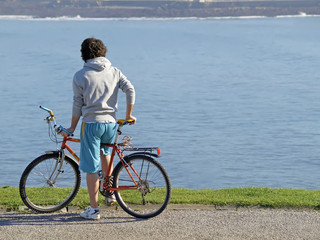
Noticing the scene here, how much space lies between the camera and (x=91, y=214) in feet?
18.4

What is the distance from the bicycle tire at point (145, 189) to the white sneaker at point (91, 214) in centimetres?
24

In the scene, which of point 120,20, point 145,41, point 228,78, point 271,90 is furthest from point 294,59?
point 120,20

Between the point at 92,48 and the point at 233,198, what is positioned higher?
the point at 92,48

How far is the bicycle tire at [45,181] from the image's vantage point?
19.0ft

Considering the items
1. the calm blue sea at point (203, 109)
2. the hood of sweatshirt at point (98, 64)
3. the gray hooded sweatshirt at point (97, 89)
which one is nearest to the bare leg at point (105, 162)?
the gray hooded sweatshirt at point (97, 89)

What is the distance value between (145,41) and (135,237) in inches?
2948

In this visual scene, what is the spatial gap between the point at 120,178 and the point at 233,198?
48.9 inches

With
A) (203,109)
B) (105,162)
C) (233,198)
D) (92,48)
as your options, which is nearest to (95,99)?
(92,48)

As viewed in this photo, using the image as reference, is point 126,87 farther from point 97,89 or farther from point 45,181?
point 45,181

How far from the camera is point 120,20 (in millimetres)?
141125

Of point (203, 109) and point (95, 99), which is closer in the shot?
point (95, 99)

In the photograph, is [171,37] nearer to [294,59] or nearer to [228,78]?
[294,59]

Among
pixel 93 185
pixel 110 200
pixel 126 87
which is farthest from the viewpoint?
pixel 110 200

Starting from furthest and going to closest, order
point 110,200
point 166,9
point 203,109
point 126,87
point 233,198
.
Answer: point 166,9
point 203,109
point 233,198
point 110,200
point 126,87
